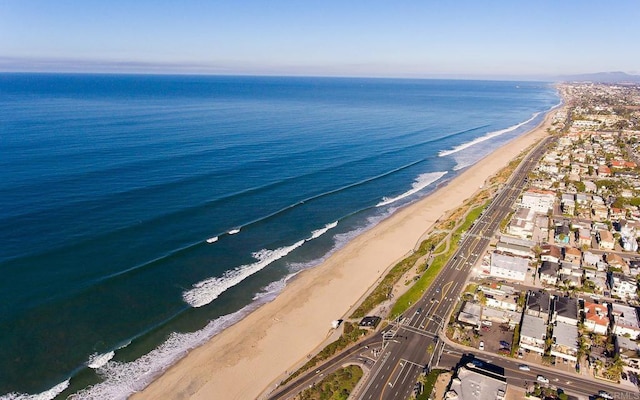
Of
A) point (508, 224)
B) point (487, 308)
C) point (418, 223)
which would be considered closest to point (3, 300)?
point (487, 308)

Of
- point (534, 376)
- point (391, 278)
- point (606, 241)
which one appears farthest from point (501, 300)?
point (606, 241)

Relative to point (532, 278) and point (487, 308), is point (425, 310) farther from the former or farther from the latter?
point (532, 278)

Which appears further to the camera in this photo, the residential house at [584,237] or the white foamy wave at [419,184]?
the white foamy wave at [419,184]

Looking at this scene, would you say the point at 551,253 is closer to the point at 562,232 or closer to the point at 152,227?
the point at 562,232

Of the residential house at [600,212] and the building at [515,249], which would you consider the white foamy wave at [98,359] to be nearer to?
the building at [515,249]

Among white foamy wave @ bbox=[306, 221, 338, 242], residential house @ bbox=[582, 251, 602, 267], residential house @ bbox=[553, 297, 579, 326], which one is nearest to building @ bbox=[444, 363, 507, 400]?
residential house @ bbox=[553, 297, 579, 326]

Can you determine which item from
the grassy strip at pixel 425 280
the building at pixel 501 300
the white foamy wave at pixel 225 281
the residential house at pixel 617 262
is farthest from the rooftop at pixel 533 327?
the white foamy wave at pixel 225 281

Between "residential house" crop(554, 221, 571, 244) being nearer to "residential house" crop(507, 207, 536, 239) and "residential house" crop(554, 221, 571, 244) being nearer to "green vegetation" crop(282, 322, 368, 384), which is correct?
"residential house" crop(507, 207, 536, 239)
